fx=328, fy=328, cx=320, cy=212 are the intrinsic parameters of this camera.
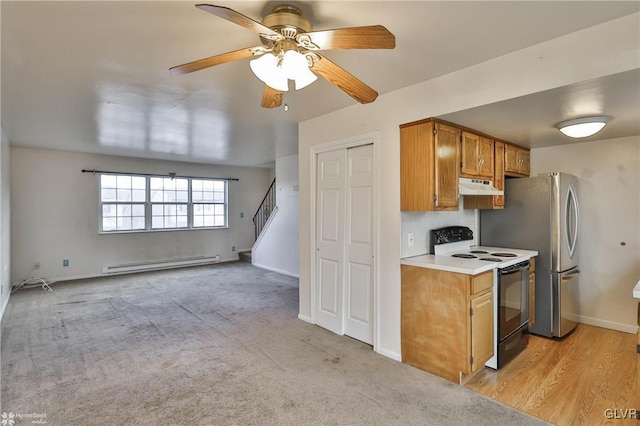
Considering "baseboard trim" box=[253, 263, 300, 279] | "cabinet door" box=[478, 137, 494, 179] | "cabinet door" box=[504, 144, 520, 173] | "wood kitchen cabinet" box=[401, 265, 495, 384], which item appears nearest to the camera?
"wood kitchen cabinet" box=[401, 265, 495, 384]

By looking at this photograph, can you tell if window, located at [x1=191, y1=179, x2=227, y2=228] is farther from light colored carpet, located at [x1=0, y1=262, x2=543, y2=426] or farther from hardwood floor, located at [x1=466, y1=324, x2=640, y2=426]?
hardwood floor, located at [x1=466, y1=324, x2=640, y2=426]

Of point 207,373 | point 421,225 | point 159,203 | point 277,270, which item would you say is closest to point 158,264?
point 159,203

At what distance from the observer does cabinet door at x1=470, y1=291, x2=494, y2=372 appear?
2.56 metres

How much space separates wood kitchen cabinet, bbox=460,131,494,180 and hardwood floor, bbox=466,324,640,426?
176 cm

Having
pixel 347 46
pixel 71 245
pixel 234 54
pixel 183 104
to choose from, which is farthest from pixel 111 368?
pixel 71 245

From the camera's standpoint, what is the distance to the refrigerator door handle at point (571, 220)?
140 inches

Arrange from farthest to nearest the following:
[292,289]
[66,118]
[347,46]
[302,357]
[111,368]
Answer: [292,289], [66,118], [302,357], [111,368], [347,46]

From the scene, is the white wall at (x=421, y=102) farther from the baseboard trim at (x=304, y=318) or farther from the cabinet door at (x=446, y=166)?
the cabinet door at (x=446, y=166)

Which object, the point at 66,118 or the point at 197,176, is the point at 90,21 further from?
the point at 197,176

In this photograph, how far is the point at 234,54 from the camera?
1.71 m

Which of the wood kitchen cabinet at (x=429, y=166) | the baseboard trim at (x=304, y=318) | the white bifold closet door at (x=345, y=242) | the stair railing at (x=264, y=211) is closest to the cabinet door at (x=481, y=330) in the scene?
the wood kitchen cabinet at (x=429, y=166)

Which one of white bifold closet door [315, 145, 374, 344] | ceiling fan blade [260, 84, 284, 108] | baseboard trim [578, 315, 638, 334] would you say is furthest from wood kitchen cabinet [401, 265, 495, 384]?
baseboard trim [578, 315, 638, 334]

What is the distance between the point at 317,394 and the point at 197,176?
21.4 feet

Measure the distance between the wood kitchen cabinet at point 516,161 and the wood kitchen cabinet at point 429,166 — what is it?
115 cm
